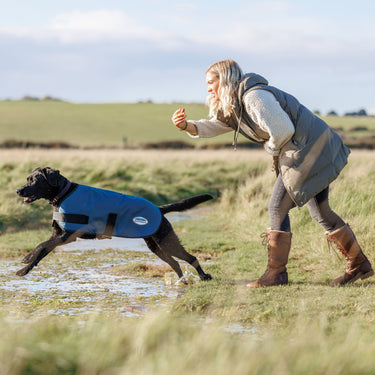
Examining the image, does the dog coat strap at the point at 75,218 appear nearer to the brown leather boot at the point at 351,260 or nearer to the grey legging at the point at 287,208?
the grey legging at the point at 287,208

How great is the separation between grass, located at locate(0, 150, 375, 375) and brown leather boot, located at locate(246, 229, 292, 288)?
14 centimetres

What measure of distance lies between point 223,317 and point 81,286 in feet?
6.02

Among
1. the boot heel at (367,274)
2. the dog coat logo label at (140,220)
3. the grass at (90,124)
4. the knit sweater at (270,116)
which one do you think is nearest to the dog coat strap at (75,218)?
the dog coat logo label at (140,220)

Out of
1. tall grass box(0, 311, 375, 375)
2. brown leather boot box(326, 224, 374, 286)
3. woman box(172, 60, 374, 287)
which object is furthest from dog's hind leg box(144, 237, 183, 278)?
tall grass box(0, 311, 375, 375)

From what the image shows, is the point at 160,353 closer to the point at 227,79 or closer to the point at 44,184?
the point at 227,79

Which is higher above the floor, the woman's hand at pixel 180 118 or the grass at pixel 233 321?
the woman's hand at pixel 180 118

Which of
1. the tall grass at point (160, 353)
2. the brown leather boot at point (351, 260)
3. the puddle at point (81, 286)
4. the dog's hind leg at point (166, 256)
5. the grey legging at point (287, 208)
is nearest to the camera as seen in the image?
the tall grass at point (160, 353)

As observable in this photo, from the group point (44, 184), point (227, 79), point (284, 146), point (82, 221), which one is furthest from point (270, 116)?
point (44, 184)

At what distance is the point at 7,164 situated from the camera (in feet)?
59.3

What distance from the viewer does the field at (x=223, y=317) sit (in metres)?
2.95

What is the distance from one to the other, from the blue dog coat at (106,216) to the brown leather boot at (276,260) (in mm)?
1048

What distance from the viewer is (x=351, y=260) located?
5.73 metres

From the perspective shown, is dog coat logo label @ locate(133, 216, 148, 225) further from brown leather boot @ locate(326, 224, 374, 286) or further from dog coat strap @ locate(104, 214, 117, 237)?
brown leather boot @ locate(326, 224, 374, 286)

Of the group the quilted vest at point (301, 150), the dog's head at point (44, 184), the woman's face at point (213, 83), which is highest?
the woman's face at point (213, 83)
